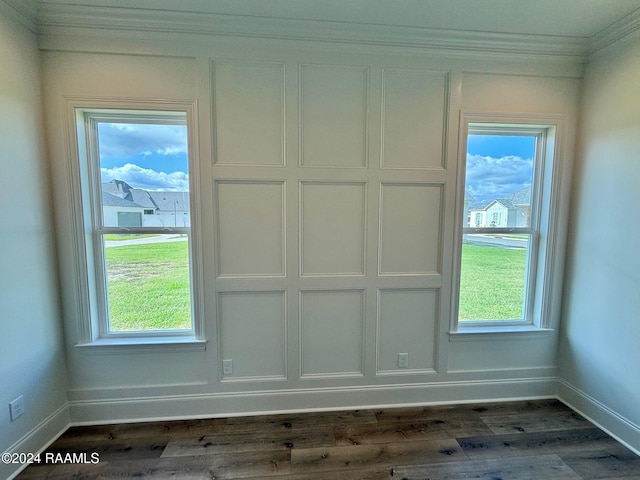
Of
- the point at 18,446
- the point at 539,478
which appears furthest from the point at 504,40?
the point at 18,446

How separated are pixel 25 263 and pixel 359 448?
90.8 inches

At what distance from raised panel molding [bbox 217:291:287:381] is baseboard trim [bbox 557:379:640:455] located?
224 centimetres

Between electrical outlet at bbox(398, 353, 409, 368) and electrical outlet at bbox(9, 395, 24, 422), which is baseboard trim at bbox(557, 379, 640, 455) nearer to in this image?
electrical outlet at bbox(398, 353, 409, 368)

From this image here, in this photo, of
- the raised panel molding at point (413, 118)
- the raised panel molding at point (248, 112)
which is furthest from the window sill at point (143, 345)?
the raised panel molding at point (413, 118)

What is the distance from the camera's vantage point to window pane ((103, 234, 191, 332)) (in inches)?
79.7

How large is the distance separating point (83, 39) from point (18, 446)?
2477 millimetres

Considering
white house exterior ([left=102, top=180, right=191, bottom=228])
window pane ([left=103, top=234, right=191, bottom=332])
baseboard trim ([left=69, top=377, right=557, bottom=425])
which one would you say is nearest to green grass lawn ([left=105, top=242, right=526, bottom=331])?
window pane ([left=103, top=234, right=191, bottom=332])

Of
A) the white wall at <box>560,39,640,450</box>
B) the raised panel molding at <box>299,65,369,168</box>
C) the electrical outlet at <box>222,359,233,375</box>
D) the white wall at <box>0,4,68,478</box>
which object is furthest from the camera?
the electrical outlet at <box>222,359,233,375</box>

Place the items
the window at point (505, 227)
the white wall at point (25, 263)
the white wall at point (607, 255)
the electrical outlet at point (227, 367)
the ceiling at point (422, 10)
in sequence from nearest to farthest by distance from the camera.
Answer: the white wall at point (25, 263)
the ceiling at point (422, 10)
the white wall at point (607, 255)
the electrical outlet at point (227, 367)
the window at point (505, 227)

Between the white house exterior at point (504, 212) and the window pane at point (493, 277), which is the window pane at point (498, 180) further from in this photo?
the window pane at point (493, 277)

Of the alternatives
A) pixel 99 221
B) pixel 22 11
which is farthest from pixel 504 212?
pixel 22 11

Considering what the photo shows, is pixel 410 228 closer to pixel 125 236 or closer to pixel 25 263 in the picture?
pixel 125 236

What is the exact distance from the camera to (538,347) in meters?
2.28

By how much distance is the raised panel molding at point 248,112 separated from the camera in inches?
74.2
